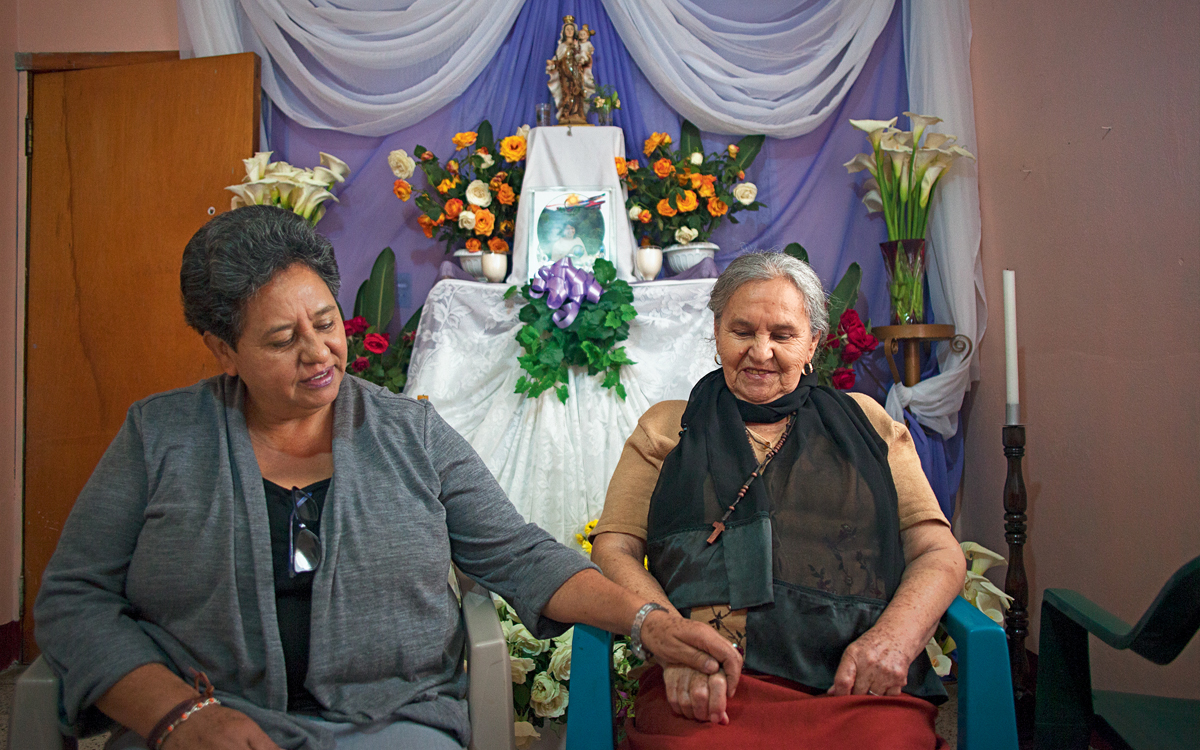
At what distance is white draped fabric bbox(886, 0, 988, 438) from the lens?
8.91 ft

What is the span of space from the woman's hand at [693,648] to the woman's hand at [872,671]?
172 millimetres

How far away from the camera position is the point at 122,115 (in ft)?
10.0

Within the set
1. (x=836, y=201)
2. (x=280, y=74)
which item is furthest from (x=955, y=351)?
(x=280, y=74)

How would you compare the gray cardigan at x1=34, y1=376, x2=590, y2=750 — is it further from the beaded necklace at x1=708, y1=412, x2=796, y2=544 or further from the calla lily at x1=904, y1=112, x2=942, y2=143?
the calla lily at x1=904, y1=112, x2=942, y2=143

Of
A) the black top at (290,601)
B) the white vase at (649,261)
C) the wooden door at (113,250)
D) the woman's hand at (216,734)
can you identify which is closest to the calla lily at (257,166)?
the wooden door at (113,250)

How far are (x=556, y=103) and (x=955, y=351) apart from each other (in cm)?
182

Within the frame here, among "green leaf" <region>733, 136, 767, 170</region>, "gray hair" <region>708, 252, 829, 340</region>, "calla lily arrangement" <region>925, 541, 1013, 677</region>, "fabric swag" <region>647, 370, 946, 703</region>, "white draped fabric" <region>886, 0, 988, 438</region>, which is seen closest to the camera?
"fabric swag" <region>647, 370, 946, 703</region>

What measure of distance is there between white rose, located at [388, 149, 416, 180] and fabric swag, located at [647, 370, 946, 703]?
2038 millimetres

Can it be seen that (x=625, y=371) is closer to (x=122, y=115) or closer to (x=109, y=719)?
(x=109, y=719)

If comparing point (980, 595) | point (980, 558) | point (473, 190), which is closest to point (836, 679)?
point (980, 595)

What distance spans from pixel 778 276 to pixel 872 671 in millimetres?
757

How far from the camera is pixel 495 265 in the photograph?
289 cm

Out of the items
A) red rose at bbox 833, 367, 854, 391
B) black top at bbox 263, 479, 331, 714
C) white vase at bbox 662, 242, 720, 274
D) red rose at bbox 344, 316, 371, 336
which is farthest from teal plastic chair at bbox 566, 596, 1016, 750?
red rose at bbox 344, 316, 371, 336

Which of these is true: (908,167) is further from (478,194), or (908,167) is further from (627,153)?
(478,194)
